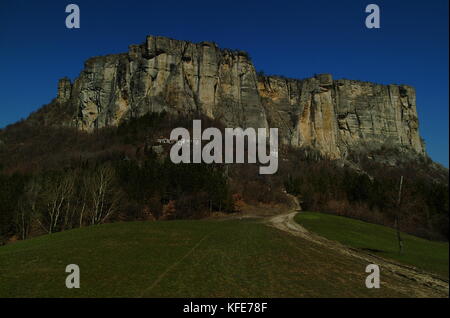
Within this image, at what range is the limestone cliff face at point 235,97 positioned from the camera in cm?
13562

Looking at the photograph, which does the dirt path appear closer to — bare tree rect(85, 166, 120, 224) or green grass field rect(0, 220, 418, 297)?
green grass field rect(0, 220, 418, 297)

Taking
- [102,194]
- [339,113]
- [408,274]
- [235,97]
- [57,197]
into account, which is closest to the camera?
[408,274]

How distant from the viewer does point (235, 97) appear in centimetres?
15062

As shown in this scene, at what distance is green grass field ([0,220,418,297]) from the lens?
16.4 meters

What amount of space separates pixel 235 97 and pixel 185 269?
443 ft

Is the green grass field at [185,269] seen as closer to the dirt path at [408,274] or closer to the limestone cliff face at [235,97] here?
the dirt path at [408,274]

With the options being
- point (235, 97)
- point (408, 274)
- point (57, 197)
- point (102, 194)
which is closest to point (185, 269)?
point (408, 274)

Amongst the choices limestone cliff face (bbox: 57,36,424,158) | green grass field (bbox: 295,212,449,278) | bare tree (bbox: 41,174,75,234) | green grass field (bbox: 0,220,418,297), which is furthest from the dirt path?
limestone cliff face (bbox: 57,36,424,158)

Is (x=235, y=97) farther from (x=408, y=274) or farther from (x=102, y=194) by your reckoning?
(x=408, y=274)

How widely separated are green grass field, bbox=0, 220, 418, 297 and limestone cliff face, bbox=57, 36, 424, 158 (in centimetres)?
10491

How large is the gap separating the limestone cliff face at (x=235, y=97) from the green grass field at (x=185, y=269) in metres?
105

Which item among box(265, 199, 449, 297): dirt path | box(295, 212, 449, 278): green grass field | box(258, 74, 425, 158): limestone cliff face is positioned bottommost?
box(295, 212, 449, 278): green grass field
